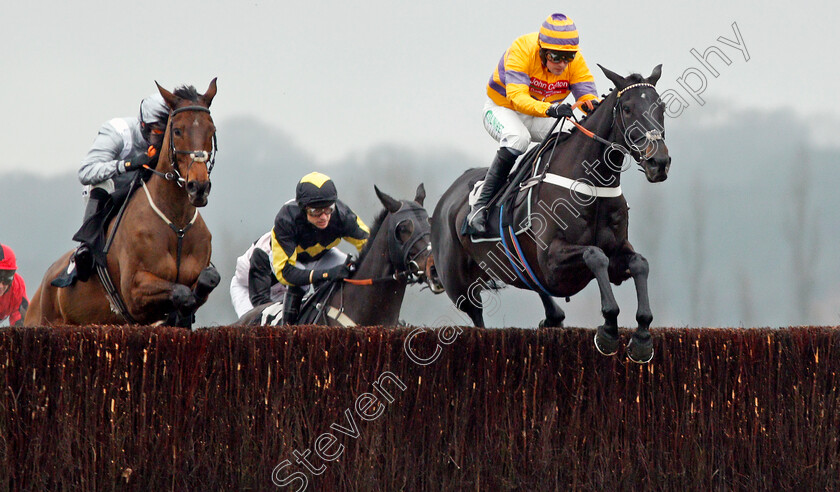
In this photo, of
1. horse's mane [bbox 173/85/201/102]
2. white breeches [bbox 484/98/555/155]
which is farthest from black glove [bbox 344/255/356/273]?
horse's mane [bbox 173/85/201/102]

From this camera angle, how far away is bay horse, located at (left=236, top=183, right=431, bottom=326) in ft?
25.4

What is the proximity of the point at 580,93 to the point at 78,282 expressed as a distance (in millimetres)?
3863

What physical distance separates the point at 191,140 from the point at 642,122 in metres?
2.84

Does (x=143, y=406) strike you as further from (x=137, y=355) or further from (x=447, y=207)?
(x=447, y=207)

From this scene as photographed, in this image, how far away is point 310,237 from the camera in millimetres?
8461

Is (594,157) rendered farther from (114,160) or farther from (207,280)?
(114,160)

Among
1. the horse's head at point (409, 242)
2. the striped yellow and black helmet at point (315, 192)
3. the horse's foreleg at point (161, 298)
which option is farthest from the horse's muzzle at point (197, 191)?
the horse's head at point (409, 242)

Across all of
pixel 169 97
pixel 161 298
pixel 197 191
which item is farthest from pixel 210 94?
pixel 161 298

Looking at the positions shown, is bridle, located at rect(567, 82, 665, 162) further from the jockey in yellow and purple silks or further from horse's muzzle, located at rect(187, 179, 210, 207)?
horse's muzzle, located at rect(187, 179, 210, 207)

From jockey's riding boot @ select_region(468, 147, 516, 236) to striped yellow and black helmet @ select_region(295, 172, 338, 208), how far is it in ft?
4.38

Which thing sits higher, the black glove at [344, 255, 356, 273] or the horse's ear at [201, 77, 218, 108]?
the horse's ear at [201, 77, 218, 108]

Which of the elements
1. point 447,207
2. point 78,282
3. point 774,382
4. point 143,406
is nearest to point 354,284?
point 447,207

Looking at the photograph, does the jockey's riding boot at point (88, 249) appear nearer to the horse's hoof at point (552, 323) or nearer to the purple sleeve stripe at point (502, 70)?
the purple sleeve stripe at point (502, 70)

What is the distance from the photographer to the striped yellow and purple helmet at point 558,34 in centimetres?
677
